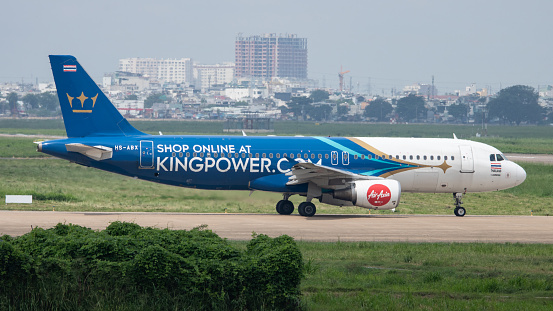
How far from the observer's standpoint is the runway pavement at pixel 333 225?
85.0 ft

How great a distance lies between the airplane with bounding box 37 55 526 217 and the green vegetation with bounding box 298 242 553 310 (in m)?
8.02

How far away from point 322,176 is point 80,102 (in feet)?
36.0

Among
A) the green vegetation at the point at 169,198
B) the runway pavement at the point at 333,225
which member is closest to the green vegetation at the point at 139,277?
the runway pavement at the point at 333,225

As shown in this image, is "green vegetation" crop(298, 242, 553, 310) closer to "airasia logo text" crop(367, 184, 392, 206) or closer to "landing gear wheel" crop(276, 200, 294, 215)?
"airasia logo text" crop(367, 184, 392, 206)

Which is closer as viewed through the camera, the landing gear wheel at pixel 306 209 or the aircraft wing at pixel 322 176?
the aircraft wing at pixel 322 176

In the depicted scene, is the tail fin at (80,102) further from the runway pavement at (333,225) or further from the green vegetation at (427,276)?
the green vegetation at (427,276)

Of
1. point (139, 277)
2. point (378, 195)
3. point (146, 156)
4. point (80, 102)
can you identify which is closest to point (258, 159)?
point (146, 156)

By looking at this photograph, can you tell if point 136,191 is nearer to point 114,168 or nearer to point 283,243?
point 114,168

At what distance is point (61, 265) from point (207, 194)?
69.6 ft

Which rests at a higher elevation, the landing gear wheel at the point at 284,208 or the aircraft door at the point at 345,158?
the aircraft door at the point at 345,158

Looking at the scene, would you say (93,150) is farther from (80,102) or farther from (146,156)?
(80,102)

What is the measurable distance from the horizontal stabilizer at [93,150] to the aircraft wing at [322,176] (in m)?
7.81

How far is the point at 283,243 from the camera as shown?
1426 cm

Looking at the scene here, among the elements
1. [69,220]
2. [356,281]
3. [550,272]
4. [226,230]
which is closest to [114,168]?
[69,220]
